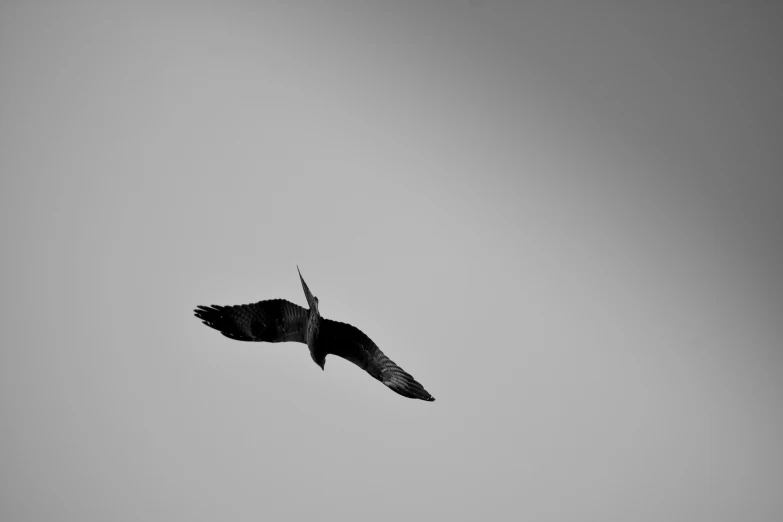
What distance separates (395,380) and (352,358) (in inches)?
21.7

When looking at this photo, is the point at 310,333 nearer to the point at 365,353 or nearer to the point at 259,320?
the point at 365,353

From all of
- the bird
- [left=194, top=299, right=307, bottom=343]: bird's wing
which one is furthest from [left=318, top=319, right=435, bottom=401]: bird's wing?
[left=194, top=299, right=307, bottom=343]: bird's wing

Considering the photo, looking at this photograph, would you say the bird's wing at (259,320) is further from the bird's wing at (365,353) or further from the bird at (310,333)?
the bird's wing at (365,353)

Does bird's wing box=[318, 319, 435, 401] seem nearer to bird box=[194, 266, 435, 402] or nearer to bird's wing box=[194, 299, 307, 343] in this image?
bird box=[194, 266, 435, 402]

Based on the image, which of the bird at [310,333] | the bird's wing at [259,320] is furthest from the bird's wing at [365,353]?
the bird's wing at [259,320]

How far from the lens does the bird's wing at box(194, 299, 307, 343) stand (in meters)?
6.71

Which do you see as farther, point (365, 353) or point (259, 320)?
point (259, 320)

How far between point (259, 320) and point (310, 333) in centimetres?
73

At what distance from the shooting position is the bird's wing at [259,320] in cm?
671

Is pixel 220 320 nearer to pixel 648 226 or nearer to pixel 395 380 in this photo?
pixel 395 380

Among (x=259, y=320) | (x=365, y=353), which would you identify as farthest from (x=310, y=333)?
(x=259, y=320)

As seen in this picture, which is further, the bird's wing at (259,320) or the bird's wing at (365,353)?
the bird's wing at (259,320)

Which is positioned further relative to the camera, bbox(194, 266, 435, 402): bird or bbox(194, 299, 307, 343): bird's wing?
bbox(194, 299, 307, 343): bird's wing

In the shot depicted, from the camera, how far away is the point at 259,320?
675cm
